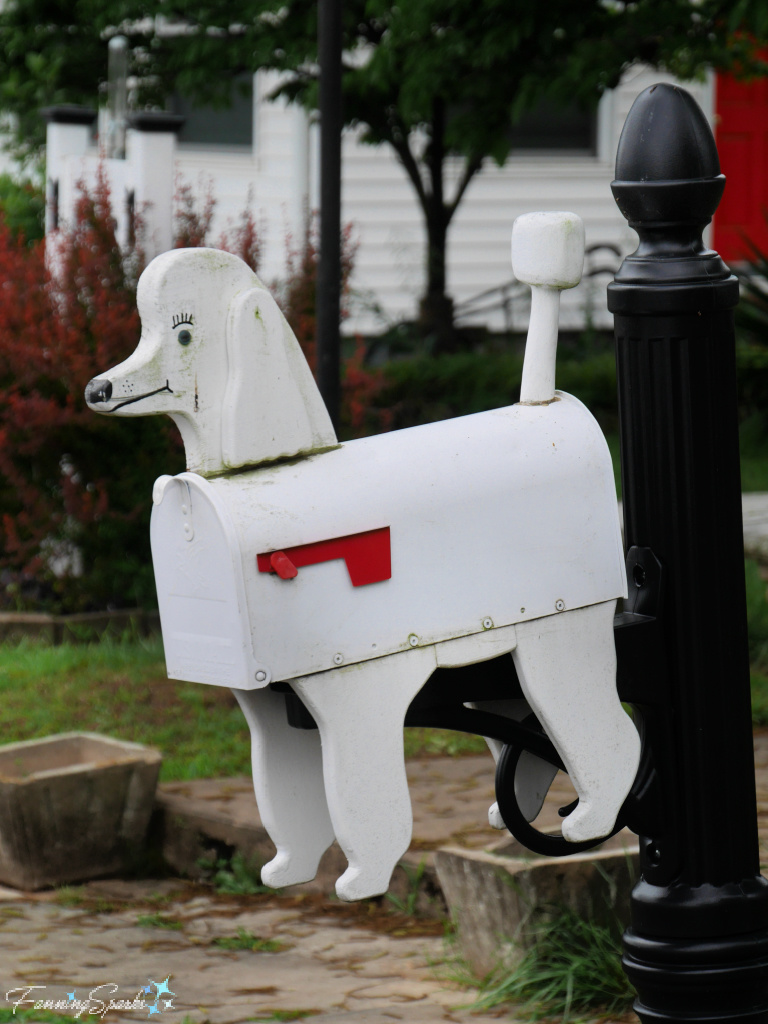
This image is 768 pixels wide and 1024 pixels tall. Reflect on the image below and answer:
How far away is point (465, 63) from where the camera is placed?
6922 mm

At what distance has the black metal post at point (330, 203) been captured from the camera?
3.24 meters

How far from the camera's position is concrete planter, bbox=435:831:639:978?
2930mm

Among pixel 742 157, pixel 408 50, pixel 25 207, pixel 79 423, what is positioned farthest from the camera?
pixel 742 157

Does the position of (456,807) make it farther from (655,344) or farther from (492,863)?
(655,344)

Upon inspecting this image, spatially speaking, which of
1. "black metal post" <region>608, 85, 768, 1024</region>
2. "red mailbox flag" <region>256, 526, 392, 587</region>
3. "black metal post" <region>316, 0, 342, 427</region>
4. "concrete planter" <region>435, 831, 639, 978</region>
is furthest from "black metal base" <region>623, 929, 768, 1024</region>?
"black metal post" <region>316, 0, 342, 427</region>

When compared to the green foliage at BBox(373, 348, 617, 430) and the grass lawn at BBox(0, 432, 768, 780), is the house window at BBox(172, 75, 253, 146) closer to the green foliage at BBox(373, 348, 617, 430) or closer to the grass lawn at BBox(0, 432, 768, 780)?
the green foliage at BBox(373, 348, 617, 430)

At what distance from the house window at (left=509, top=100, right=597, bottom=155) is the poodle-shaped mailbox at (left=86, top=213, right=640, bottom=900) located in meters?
12.4

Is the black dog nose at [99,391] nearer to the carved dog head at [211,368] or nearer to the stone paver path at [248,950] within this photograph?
the carved dog head at [211,368]

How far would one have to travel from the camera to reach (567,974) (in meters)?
2.90

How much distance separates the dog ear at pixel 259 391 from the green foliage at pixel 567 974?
2.02 m

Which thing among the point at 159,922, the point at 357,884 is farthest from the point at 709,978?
the point at 159,922

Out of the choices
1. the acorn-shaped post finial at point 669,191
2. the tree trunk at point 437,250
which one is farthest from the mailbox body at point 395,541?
the tree trunk at point 437,250

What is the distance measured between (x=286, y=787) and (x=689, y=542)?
483 mm

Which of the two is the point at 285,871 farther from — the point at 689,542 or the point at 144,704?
the point at 144,704
